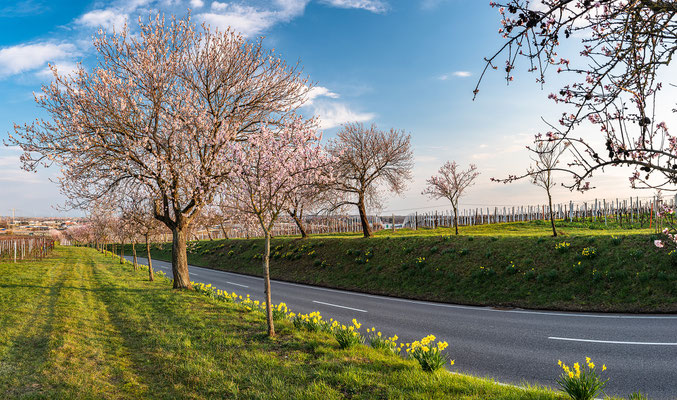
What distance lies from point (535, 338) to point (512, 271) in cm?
742

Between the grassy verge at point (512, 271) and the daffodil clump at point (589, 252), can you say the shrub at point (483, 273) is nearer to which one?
the grassy verge at point (512, 271)

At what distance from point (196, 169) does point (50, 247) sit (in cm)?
4966

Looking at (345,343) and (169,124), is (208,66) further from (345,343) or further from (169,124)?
Answer: (345,343)

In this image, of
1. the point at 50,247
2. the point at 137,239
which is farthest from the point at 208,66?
the point at 50,247

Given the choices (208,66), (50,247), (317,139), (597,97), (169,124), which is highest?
(208,66)

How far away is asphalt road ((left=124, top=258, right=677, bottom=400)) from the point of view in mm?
6957

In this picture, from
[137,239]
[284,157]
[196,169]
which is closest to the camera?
[284,157]

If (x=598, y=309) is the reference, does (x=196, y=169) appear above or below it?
above

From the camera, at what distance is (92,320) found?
11.5 m

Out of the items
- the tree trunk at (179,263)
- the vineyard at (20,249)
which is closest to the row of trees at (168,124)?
the tree trunk at (179,263)

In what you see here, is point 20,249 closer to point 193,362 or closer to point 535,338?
point 193,362

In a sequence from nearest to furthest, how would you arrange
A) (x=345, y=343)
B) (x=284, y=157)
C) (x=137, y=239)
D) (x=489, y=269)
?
(x=345, y=343)
(x=284, y=157)
(x=489, y=269)
(x=137, y=239)

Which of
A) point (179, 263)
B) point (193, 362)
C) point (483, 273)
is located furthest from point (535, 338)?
point (179, 263)

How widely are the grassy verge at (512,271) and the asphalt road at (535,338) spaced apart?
1354 millimetres
